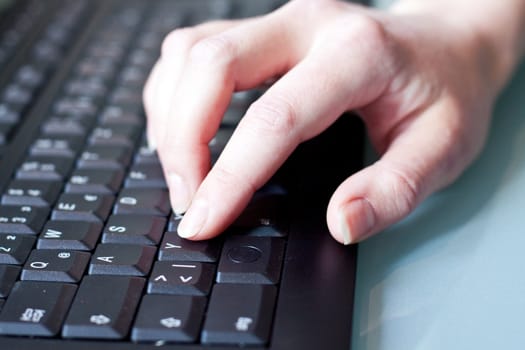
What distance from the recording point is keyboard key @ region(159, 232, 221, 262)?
1.30 ft

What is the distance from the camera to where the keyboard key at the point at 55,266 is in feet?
1.27

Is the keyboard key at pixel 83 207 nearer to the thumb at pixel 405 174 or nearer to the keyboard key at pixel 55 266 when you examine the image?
the keyboard key at pixel 55 266

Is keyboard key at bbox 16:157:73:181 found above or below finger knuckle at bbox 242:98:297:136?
below

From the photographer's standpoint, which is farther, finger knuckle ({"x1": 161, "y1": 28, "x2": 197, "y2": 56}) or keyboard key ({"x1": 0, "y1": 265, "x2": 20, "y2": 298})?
finger knuckle ({"x1": 161, "y1": 28, "x2": 197, "y2": 56})

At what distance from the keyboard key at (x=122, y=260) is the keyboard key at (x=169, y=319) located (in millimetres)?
27

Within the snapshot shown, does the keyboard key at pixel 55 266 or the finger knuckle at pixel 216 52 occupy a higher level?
the finger knuckle at pixel 216 52

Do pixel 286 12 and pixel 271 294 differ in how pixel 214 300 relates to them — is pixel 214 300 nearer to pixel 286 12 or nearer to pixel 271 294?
pixel 271 294

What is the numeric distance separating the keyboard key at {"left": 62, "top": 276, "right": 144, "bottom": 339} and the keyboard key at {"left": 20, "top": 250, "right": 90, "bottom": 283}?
10 millimetres

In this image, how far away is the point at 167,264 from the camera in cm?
39

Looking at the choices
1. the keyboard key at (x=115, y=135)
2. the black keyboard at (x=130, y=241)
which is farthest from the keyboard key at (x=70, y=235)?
the keyboard key at (x=115, y=135)

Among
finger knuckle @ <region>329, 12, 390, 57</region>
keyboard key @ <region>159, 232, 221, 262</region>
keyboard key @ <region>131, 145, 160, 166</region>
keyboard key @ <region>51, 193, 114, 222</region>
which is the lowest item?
keyboard key @ <region>131, 145, 160, 166</region>

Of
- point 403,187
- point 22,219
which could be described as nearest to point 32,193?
point 22,219

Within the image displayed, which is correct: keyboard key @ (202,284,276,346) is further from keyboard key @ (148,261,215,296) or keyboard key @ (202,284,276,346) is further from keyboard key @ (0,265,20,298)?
keyboard key @ (0,265,20,298)

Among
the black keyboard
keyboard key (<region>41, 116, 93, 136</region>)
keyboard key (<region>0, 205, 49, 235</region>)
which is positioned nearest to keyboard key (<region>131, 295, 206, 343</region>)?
the black keyboard
